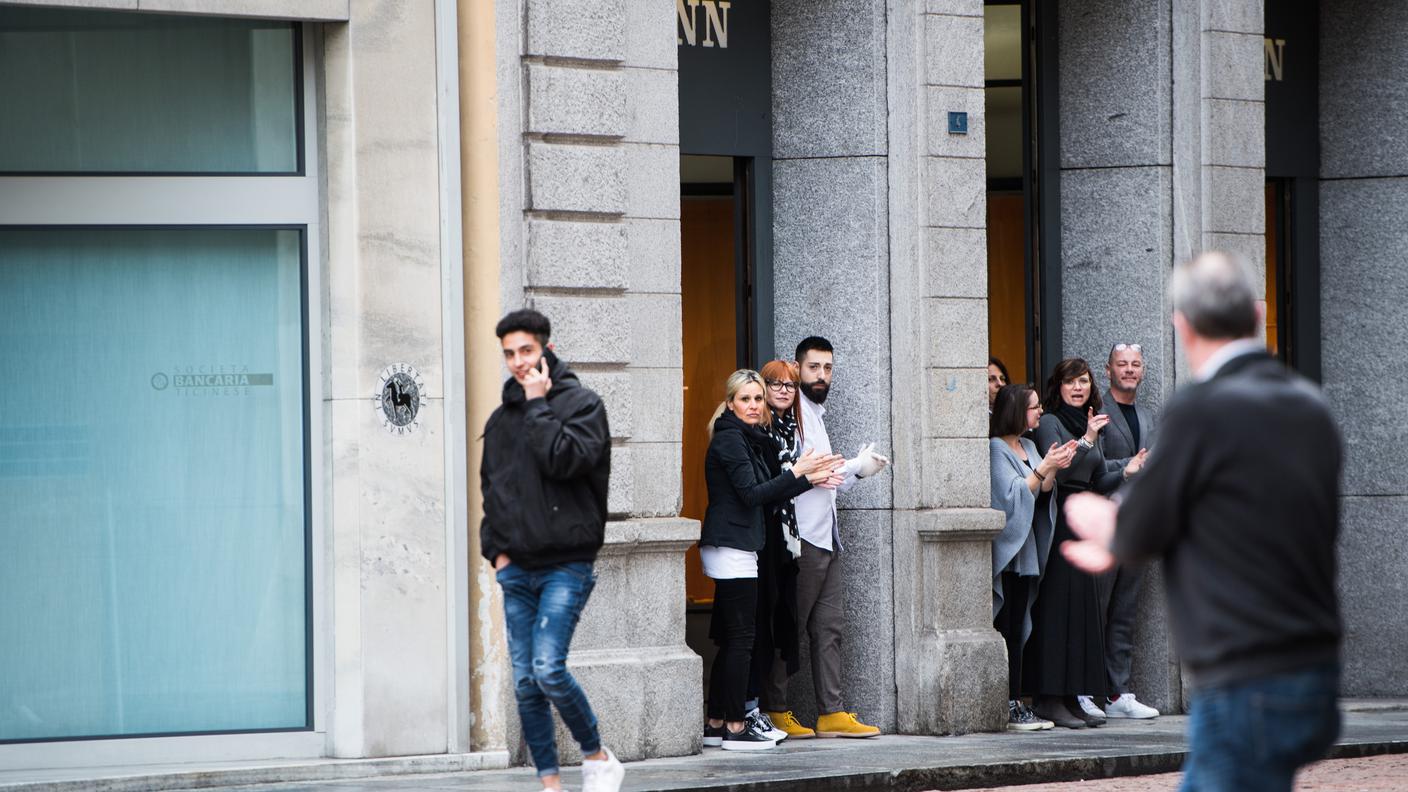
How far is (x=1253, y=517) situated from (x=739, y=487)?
653cm

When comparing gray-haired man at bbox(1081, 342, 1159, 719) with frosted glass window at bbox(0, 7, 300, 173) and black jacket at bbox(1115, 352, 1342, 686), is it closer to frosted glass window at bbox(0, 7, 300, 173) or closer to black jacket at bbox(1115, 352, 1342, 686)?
frosted glass window at bbox(0, 7, 300, 173)

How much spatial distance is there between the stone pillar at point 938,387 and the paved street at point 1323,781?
1.47 metres

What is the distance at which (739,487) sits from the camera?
35.4ft

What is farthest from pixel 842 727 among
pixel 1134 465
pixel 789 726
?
pixel 1134 465

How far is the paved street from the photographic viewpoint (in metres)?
9.89

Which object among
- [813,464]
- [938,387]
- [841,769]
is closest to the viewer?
[841,769]

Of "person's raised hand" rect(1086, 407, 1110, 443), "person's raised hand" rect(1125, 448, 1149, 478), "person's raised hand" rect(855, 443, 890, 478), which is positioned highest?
"person's raised hand" rect(1086, 407, 1110, 443)

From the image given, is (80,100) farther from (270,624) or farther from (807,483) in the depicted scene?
(807,483)

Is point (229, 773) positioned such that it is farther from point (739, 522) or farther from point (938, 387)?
point (938, 387)

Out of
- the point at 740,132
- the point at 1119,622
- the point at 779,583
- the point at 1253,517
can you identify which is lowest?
the point at 1119,622

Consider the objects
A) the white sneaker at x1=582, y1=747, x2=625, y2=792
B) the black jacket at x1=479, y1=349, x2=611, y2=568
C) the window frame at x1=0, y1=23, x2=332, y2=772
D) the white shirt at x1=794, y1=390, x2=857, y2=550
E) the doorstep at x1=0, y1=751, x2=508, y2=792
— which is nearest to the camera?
the black jacket at x1=479, y1=349, x2=611, y2=568

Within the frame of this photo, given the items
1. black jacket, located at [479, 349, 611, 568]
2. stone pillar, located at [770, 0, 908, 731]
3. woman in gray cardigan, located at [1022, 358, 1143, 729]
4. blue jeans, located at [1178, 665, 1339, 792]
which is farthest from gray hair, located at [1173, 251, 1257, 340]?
woman in gray cardigan, located at [1022, 358, 1143, 729]

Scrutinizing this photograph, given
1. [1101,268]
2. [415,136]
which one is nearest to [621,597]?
[415,136]

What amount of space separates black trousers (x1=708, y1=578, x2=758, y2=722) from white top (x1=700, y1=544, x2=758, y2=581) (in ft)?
0.11
